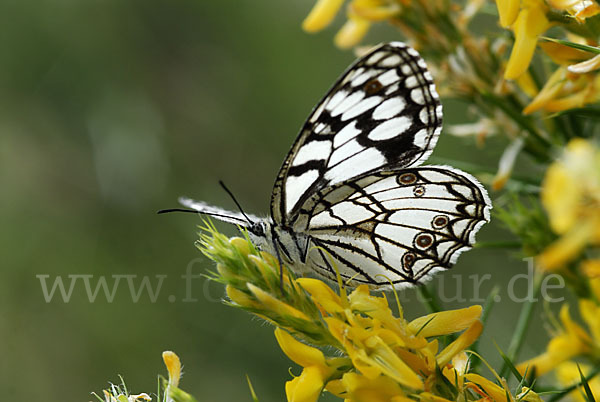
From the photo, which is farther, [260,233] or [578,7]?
[260,233]

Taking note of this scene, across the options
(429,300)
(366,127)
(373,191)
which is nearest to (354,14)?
(366,127)

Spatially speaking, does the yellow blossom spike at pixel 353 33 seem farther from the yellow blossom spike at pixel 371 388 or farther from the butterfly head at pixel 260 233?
the yellow blossom spike at pixel 371 388

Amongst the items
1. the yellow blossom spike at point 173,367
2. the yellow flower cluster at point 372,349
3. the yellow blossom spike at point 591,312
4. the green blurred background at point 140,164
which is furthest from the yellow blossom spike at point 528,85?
the green blurred background at point 140,164

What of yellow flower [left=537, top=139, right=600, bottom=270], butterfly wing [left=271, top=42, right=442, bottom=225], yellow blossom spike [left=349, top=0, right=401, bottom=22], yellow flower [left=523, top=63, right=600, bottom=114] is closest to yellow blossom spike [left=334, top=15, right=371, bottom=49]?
yellow blossom spike [left=349, top=0, right=401, bottom=22]

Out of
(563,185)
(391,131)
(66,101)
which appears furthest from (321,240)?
(66,101)

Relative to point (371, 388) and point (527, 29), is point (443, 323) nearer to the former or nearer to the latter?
point (371, 388)

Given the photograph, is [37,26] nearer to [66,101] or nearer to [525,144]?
[66,101]
